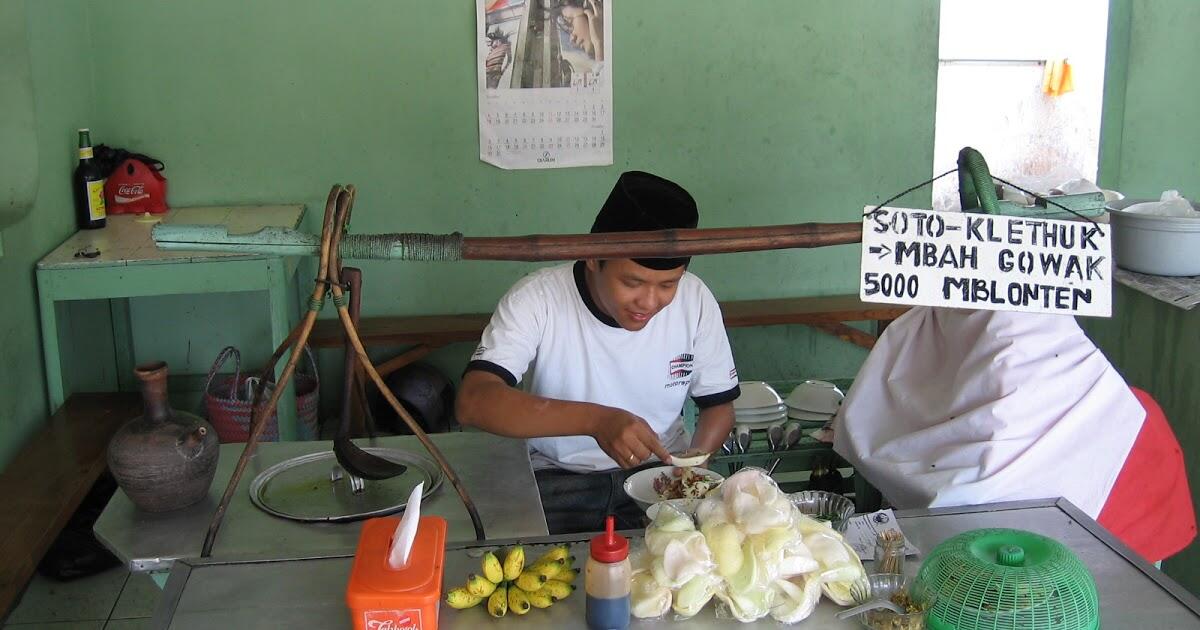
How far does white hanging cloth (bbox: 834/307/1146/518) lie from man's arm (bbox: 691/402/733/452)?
68cm

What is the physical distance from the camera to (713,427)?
2.59m

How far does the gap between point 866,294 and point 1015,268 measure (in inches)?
8.3

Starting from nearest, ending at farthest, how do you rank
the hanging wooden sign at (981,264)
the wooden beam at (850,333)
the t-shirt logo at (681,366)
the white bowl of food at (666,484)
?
the hanging wooden sign at (981,264) → the white bowl of food at (666,484) → the t-shirt logo at (681,366) → the wooden beam at (850,333)

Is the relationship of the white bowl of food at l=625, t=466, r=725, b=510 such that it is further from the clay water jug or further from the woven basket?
the woven basket

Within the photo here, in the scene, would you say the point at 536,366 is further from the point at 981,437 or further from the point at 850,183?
the point at 850,183

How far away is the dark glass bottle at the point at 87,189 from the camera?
3676mm

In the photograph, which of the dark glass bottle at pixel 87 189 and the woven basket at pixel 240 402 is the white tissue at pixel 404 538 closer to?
the woven basket at pixel 240 402

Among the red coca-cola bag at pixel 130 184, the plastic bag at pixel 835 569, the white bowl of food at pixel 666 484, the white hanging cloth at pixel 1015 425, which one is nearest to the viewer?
the plastic bag at pixel 835 569

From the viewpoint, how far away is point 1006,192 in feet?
12.5

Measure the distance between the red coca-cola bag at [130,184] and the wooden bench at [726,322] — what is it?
0.76 metres

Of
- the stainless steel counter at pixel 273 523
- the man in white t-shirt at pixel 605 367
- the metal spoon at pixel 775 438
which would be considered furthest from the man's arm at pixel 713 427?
the stainless steel counter at pixel 273 523

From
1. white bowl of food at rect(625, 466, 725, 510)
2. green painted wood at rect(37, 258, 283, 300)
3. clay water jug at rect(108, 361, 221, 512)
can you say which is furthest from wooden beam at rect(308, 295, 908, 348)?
clay water jug at rect(108, 361, 221, 512)

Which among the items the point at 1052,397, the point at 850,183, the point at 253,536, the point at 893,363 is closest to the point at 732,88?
the point at 850,183

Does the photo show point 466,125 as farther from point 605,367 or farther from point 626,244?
point 626,244
